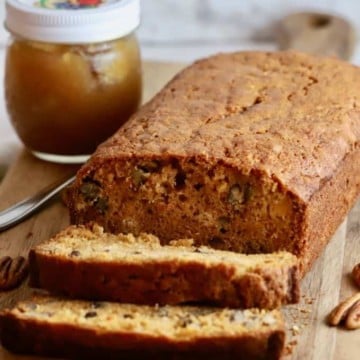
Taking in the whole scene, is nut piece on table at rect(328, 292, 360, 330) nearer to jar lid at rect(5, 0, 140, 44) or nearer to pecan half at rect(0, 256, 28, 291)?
pecan half at rect(0, 256, 28, 291)

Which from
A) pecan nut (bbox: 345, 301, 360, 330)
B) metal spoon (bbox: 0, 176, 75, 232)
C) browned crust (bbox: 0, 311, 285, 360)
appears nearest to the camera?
browned crust (bbox: 0, 311, 285, 360)

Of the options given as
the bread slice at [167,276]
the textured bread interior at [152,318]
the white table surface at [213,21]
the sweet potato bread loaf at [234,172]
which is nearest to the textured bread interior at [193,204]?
the sweet potato bread loaf at [234,172]

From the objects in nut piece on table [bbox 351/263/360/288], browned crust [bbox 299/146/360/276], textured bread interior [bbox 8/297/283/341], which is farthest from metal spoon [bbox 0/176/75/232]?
nut piece on table [bbox 351/263/360/288]

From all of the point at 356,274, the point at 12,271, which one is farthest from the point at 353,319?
the point at 12,271

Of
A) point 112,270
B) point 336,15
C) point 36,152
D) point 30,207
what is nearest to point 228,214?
point 112,270

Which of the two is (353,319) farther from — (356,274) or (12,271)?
(12,271)

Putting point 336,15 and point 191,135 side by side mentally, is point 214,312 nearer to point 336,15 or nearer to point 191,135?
point 191,135
